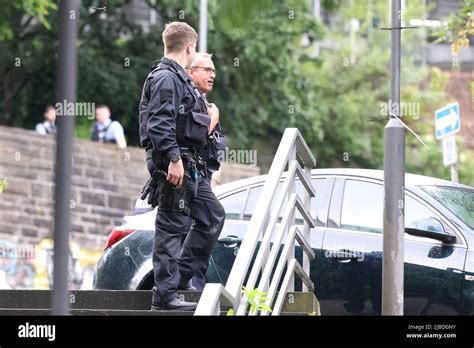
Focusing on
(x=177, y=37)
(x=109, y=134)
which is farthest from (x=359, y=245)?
(x=109, y=134)

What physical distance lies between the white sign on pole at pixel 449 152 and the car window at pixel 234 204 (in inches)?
257

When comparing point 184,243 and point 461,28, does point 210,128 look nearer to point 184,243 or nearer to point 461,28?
point 184,243

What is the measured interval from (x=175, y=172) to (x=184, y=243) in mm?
705

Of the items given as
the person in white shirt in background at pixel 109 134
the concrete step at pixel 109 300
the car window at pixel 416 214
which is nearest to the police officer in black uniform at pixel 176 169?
the concrete step at pixel 109 300

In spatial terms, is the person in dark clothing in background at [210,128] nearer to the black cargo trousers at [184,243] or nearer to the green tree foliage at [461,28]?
the black cargo trousers at [184,243]

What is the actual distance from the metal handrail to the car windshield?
0.96 metres

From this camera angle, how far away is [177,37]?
27.5ft

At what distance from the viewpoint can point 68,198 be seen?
386 cm

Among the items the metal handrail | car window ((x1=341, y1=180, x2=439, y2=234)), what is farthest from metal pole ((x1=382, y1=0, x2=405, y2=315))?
car window ((x1=341, y1=180, x2=439, y2=234))

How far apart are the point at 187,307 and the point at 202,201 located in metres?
0.75

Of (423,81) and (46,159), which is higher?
(423,81)

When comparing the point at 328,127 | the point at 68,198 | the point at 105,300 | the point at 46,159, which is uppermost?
the point at 328,127
